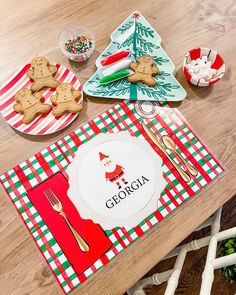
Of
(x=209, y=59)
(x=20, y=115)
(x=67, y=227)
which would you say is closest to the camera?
(x=67, y=227)

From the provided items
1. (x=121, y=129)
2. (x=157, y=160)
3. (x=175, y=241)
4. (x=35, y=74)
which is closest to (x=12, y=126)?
(x=35, y=74)

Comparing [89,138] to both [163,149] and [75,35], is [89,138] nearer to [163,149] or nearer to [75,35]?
[163,149]

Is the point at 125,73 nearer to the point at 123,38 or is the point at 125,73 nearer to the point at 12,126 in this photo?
the point at 123,38

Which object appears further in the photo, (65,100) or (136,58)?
(136,58)

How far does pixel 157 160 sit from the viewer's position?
0.93 metres

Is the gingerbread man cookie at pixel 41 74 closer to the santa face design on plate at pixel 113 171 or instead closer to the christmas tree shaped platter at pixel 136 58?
the christmas tree shaped platter at pixel 136 58

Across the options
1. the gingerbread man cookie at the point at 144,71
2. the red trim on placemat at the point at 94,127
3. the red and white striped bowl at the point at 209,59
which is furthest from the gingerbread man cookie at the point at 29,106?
the red and white striped bowl at the point at 209,59

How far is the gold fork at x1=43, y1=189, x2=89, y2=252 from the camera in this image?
0.83 meters

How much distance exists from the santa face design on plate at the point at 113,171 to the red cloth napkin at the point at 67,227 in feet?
0.36

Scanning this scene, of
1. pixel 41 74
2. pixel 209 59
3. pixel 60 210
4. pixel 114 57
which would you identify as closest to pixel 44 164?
pixel 60 210

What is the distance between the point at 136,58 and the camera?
1.07m

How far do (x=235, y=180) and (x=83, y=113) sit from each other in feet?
1.48

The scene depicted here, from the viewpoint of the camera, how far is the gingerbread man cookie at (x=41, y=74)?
979mm

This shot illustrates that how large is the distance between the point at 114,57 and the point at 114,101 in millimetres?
139
